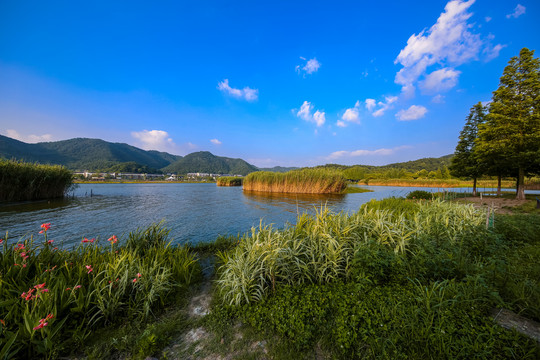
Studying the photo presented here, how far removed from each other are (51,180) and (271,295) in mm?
25038

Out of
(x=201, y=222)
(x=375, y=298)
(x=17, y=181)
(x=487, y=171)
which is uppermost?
(x=487, y=171)

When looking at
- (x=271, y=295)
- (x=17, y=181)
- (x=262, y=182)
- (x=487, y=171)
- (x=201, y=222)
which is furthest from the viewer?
(x=262, y=182)

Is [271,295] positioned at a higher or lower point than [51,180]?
lower

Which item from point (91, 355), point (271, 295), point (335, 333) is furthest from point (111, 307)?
point (335, 333)

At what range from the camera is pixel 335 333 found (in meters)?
2.17

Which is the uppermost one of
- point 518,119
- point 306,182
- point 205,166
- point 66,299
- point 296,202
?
point 205,166

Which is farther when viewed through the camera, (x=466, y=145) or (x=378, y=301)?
(x=466, y=145)

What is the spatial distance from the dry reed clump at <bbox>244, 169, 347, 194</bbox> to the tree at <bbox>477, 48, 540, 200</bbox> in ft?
43.8

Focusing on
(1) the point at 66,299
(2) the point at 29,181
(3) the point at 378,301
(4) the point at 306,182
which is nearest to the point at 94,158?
(2) the point at 29,181

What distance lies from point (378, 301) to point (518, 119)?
21.8m

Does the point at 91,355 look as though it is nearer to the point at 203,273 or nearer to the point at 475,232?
the point at 203,273

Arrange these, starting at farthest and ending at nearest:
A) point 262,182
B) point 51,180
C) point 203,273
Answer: point 262,182 < point 51,180 < point 203,273

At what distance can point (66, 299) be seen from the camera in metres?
2.63

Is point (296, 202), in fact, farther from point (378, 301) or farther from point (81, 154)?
point (81, 154)
